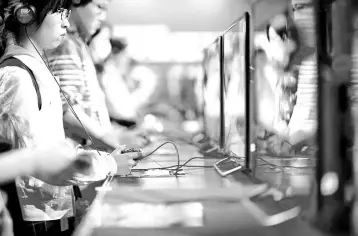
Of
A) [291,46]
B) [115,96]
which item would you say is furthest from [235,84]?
[115,96]

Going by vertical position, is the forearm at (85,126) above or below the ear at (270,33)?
below

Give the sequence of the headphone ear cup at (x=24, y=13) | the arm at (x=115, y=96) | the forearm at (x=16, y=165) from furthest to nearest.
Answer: the arm at (x=115, y=96)
the headphone ear cup at (x=24, y=13)
the forearm at (x=16, y=165)

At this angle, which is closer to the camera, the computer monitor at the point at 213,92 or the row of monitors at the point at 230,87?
the row of monitors at the point at 230,87

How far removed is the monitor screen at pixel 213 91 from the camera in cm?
263

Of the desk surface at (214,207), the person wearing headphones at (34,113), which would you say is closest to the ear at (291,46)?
the desk surface at (214,207)

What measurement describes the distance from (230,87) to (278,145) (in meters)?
0.84

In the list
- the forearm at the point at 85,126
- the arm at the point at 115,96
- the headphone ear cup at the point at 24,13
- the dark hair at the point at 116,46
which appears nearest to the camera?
the headphone ear cup at the point at 24,13

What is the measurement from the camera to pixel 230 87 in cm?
224

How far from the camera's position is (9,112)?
151cm

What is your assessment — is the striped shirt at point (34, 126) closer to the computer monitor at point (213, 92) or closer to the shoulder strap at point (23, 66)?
the shoulder strap at point (23, 66)

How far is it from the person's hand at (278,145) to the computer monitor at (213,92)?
40.8 inches

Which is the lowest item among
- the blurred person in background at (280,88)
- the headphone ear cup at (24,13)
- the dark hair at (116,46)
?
the blurred person in background at (280,88)

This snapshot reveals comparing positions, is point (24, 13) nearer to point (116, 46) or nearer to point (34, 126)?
point (34, 126)

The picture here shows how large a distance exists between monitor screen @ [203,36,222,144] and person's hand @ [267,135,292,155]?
1.06 metres
